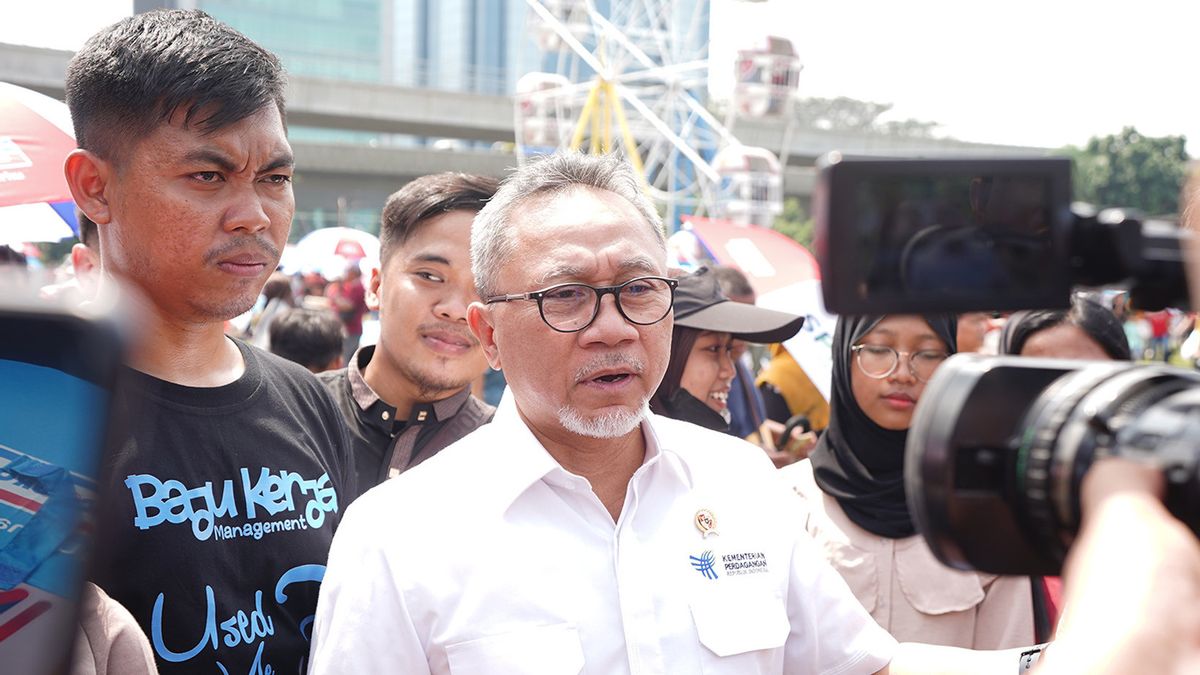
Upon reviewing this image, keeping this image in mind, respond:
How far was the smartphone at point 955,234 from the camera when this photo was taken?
995 mm


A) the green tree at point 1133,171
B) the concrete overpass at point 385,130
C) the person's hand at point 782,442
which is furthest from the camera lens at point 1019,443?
the green tree at point 1133,171

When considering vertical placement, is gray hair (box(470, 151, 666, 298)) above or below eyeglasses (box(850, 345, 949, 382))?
above

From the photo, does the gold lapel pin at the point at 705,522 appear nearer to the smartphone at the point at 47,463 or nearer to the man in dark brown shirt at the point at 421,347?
the man in dark brown shirt at the point at 421,347

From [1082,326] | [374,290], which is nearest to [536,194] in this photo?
[374,290]

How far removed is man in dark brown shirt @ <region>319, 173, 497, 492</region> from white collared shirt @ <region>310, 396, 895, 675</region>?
0.91 meters

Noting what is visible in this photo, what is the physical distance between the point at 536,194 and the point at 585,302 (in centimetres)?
23

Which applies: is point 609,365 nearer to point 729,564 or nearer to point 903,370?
point 729,564

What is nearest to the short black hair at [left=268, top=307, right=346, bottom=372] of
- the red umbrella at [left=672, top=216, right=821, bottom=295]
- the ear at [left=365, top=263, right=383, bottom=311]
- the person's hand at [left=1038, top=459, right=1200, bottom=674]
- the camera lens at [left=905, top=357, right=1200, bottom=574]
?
the ear at [left=365, top=263, right=383, bottom=311]

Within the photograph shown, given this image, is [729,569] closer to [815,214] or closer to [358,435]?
[815,214]

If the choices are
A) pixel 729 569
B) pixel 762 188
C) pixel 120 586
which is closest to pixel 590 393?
pixel 729 569

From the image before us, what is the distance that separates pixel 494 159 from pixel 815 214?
4003 centimetres

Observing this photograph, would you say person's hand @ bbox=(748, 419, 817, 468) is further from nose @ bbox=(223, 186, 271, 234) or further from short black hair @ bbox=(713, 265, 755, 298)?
nose @ bbox=(223, 186, 271, 234)

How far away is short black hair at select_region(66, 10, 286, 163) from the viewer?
1.93 metres

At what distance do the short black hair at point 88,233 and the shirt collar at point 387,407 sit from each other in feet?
3.00
